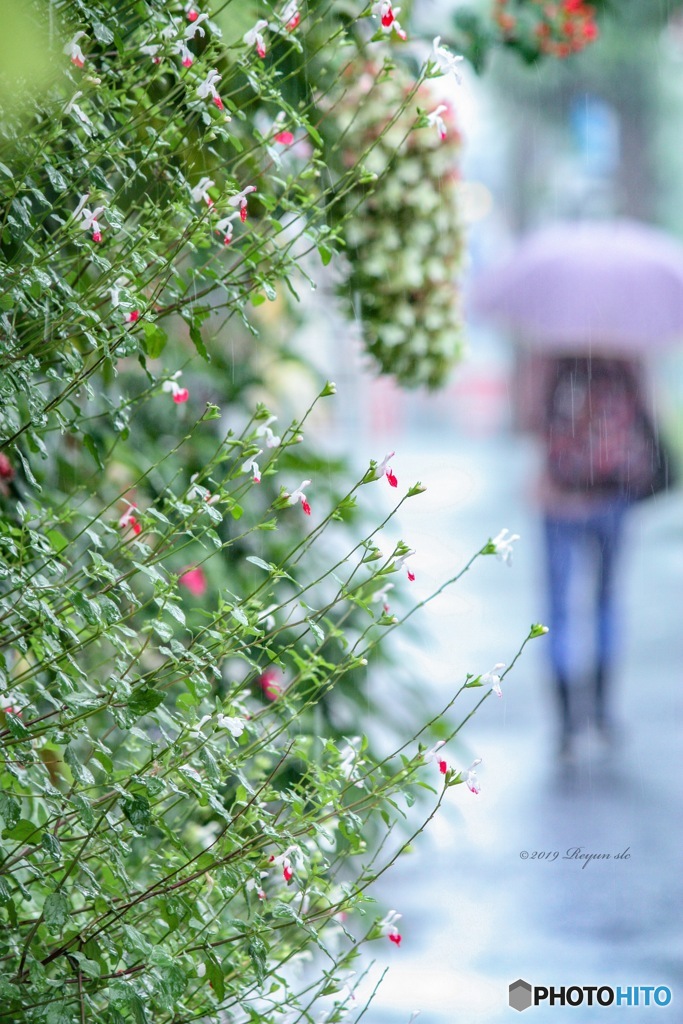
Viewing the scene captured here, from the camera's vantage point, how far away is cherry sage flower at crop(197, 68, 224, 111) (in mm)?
691

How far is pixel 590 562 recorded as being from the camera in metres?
2.27

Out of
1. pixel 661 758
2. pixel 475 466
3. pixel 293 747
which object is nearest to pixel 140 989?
pixel 293 747

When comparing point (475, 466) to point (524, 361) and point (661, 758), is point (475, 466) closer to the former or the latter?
point (524, 361)

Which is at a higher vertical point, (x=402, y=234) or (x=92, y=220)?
(x=402, y=234)

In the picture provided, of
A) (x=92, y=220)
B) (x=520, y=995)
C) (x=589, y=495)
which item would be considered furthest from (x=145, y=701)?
(x=589, y=495)

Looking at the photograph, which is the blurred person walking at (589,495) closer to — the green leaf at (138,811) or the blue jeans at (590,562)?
the blue jeans at (590,562)

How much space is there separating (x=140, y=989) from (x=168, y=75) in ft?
2.37

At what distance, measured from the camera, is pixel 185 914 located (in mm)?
689

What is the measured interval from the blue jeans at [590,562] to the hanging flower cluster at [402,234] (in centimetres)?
112

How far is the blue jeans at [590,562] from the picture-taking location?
223 cm

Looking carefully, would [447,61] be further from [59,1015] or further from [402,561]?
[59,1015]

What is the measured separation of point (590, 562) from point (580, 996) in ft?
3.61

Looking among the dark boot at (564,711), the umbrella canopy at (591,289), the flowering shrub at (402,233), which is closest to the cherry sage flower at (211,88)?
the flowering shrub at (402,233)

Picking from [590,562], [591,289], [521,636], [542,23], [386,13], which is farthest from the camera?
[521,636]
